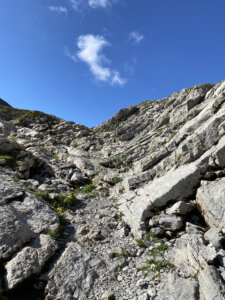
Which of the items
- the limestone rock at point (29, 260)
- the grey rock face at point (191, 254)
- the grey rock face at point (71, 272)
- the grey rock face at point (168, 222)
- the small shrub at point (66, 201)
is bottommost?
the grey rock face at point (191, 254)

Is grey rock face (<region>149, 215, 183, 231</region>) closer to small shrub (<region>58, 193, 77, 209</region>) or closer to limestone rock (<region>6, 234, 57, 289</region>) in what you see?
limestone rock (<region>6, 234, 57, 289</region>)

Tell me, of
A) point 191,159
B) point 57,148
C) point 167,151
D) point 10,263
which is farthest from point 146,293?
point 57,148

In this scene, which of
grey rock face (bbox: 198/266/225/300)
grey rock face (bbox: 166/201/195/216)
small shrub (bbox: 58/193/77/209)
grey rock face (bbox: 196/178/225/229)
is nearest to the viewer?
grey rock face (bbox: 198/266/225/300)

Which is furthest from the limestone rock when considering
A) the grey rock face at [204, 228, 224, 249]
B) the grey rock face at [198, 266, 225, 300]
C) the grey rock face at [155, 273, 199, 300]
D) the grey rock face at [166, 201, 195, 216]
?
the grey rock face at [204, 228, 224, 249]

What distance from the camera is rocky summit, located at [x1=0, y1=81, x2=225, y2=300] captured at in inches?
355

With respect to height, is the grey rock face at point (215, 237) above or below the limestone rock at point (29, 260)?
below

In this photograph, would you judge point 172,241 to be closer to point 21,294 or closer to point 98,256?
point 98,256

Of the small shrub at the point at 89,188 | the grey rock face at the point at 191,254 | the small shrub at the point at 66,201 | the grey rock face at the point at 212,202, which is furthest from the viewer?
the small shrub at the point at 89,188

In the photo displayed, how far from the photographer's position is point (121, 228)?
47.3 ft

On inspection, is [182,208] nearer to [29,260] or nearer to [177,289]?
[177,289]

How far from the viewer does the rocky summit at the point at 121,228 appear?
9.01 m

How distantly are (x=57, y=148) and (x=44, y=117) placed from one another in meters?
26.8

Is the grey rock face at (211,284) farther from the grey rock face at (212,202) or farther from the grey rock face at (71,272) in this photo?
the grey rock face at (71,272)

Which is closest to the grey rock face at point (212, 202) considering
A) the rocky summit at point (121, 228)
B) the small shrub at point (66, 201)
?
the rocky summit at point (121, 228)
